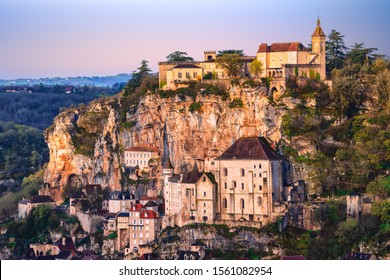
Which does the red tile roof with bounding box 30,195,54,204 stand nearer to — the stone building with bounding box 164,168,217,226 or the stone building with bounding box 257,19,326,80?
the stone building with bounding box 164,168,217,226

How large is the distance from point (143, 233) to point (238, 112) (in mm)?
8986

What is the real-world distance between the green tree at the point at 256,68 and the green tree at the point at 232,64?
79 cm

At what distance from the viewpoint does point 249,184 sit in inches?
2420

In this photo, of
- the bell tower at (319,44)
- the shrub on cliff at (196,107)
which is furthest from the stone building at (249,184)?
the bell tower at (319,44)

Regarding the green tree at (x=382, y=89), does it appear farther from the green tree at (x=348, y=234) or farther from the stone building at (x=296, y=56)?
the green tree at (x=348, y=234)

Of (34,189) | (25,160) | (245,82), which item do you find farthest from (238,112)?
(25,160)

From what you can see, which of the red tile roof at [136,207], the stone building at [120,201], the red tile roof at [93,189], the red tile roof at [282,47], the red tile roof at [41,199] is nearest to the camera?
the red tile roof at [136,207]

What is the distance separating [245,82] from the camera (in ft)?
221

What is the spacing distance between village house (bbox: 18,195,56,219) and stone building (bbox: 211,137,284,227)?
15595 mm

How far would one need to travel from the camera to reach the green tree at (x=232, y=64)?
69750 mm

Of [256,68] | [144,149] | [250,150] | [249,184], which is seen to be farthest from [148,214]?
[256,68]

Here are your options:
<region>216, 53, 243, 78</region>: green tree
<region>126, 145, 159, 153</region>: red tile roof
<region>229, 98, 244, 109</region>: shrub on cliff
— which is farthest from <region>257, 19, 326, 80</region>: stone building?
<region>126, 145, 159, 153</region>: red tile roof

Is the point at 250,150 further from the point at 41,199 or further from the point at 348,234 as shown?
the point at 41,199

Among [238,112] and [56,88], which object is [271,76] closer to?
[238,112]
